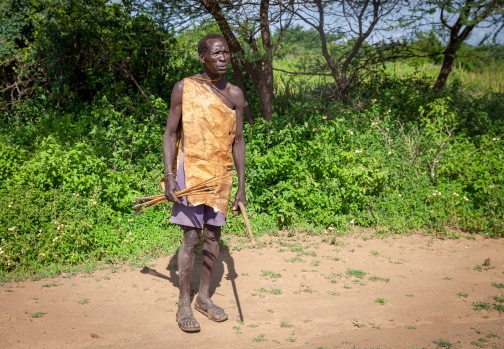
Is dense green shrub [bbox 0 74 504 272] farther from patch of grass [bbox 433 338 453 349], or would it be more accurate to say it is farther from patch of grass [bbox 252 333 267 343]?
patch of grass [bbox 433 338 453 349]

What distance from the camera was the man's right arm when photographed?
163 inches

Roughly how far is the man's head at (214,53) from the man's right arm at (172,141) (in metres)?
0.24

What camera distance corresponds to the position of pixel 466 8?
8938mm

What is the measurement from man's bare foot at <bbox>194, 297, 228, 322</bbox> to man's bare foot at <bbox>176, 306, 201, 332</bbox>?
166 mm

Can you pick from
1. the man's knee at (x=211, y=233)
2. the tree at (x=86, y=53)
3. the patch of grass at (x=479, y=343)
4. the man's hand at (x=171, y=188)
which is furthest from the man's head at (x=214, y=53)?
the tree at (x=86, y=53)

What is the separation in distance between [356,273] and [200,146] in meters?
1.97

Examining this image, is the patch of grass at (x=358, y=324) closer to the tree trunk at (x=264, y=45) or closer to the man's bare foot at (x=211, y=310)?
the man's bare foot at (x=211, y=310)

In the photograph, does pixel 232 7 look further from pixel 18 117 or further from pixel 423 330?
pixel 423 330

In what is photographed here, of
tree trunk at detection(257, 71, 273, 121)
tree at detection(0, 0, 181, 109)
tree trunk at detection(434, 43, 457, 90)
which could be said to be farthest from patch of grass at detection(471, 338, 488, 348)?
tree trunk at detection(434, 43, 457, 90)

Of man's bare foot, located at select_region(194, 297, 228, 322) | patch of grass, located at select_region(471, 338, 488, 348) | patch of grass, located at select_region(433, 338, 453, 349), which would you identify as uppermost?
man's bare foot, located at select_region(194, 297, 228, 322)

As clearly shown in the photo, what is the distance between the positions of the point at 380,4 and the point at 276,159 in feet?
13.9

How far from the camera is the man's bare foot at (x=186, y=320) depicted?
4.11m

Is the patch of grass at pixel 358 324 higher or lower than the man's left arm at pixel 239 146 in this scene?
lower

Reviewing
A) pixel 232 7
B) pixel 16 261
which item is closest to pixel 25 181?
pixel 16 261
